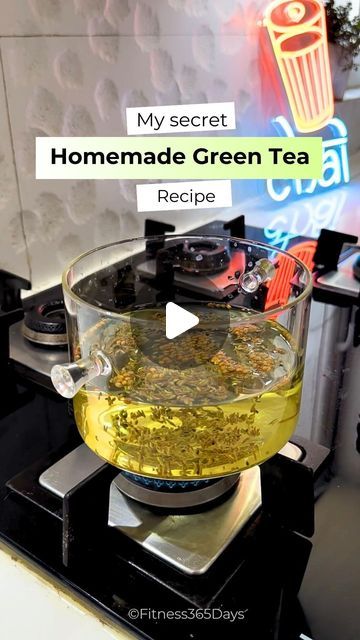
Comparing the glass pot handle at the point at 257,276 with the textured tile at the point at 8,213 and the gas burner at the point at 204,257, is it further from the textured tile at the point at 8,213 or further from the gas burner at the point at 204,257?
the textured tile at the point at 8,213

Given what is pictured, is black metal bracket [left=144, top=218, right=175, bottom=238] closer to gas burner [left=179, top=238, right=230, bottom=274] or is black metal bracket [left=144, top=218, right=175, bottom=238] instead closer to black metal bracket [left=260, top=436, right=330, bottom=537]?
gas burner [left=179, top=238, right=230, bottom=274]

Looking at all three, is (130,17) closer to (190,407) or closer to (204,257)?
(204,257)

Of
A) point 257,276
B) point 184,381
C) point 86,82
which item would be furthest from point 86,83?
point 184,381

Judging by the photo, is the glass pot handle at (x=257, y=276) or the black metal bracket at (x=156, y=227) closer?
the glass pot handle at (x=257, y=276)

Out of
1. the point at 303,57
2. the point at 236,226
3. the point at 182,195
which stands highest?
the point at 303,57

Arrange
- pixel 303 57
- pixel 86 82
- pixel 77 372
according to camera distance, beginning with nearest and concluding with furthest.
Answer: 1. pixel 77 372
2. pixel 86 82
3. pixel 303 57

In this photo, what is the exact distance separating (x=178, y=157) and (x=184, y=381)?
6.4 inches

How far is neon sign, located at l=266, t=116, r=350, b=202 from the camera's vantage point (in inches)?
47.7

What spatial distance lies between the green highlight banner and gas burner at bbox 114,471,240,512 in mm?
232

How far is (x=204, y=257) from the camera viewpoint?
30.1 inches

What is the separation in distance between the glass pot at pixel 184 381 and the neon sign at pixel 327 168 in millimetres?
741

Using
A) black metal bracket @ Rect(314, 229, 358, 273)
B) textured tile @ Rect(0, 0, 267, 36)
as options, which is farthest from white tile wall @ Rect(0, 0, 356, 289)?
black metal bracket @ Rect(314, 229, 358, 273)

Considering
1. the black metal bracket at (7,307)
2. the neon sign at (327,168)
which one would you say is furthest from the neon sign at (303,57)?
the black metal bracket at (7,307)

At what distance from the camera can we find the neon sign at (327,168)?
47.7 inches
